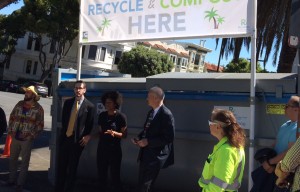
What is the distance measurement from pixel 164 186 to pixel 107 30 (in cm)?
233

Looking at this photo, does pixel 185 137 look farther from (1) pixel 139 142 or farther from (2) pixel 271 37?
(2) pixel 271 37

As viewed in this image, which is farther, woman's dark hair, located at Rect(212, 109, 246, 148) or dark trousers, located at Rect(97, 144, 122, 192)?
dark trousers, located at Rect(97, 144, 122, 192)

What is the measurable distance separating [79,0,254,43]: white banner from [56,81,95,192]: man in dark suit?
0.87 m

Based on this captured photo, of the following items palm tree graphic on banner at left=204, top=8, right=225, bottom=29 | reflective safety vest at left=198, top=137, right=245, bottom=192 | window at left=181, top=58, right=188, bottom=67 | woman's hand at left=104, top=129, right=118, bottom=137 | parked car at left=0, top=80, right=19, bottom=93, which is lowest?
reflective safety vest at left=198, top=137, right=245, bottom=192

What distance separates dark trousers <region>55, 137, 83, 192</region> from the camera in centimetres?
605

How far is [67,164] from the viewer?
6.17 metres

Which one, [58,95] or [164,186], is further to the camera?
[58,95]

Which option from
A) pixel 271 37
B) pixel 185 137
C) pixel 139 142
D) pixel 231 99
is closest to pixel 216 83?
pixel 231 99

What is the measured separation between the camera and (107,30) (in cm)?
598

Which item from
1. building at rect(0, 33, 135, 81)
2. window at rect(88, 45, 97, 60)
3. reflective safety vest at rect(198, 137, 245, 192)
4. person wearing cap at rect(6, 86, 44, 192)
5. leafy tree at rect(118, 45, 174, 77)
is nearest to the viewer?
reflective safety vest at rect(198, 137, 245, 192)

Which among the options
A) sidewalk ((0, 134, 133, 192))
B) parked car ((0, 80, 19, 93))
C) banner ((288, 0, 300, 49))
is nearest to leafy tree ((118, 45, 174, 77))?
parked car ((0, 80, 19, 93))

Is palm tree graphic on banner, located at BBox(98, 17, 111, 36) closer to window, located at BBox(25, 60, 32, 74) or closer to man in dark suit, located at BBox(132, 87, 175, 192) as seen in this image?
man in dark suit, located at BBox(132, 87, 175, 192)

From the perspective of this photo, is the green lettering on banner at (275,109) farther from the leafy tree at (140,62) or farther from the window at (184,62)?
the window at (184,62)

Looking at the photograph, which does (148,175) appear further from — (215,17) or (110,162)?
(215,17)
